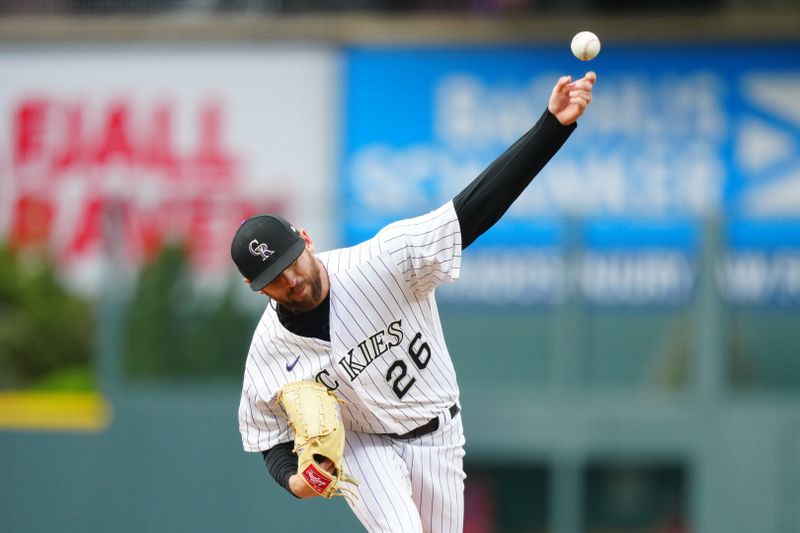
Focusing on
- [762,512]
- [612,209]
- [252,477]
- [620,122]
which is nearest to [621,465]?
[762,512]

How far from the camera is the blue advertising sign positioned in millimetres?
10766

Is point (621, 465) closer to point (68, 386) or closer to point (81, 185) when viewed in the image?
point (68, 386)

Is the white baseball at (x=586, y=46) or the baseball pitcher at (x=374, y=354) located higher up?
the white baseball at (x=586, y=46)

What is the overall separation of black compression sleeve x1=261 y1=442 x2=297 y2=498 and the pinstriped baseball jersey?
0.03 meters

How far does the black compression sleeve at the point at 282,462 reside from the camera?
4059mm

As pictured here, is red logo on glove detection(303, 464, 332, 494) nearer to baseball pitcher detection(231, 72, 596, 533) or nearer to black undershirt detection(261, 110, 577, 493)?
baseball pitcher detection(231, 72, 596, 533)

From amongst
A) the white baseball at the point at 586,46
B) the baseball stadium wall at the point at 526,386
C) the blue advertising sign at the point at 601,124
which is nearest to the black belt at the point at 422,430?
the white baseball at the point at 586,46

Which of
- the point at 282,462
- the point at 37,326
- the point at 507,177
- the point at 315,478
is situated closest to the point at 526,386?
the point at 37,326

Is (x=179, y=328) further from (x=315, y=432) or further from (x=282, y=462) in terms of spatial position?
(x=315, y=432)

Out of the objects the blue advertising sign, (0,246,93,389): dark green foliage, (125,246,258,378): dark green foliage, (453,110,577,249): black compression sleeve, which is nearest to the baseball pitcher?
(453,110,577,249): black compression sleeve

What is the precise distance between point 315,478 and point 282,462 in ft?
0.87

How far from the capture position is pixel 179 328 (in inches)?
325

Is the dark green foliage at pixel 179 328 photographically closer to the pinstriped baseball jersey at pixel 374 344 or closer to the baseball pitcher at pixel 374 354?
the baseball pitcher at pixel 374 354

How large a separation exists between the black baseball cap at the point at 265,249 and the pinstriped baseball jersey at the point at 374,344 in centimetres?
27
